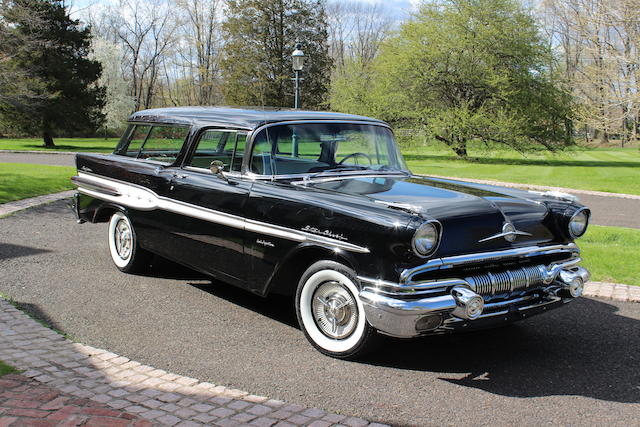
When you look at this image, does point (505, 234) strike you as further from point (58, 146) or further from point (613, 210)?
point (58, 146)

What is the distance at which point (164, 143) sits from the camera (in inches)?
231

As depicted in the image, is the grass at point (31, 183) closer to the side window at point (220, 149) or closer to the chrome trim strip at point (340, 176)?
the side window at point (220, 149)

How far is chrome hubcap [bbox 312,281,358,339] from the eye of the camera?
4.00m

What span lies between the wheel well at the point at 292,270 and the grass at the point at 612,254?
360 cm

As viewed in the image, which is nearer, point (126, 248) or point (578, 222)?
point (578, 222)

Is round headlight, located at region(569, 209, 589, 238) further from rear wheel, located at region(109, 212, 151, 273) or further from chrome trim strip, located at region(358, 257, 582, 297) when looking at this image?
rear wheel, located at region(109, 212, 151, 273)

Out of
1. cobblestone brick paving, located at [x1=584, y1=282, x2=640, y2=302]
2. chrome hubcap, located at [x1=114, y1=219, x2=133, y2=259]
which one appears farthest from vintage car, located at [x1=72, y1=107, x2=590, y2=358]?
cobblestone brick paving, located at [x1=584, y1=282, x2=640, y2=302]

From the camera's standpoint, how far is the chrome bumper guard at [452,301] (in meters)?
3.57

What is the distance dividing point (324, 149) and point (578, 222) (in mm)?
2171

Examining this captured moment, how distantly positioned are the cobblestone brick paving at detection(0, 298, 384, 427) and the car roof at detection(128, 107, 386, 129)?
2.20 metres

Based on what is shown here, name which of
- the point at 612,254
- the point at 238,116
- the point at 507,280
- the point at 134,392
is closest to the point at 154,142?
the point at 238,116

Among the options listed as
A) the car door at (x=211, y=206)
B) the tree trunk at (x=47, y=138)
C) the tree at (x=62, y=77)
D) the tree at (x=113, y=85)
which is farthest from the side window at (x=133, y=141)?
the tree at (x=113, y=85)

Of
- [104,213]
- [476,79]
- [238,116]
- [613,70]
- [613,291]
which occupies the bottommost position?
[613,291]

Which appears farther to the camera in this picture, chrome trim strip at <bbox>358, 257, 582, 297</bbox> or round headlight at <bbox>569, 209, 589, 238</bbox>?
round headlight at <bbox>569, 209, 589, 238</bbox>
